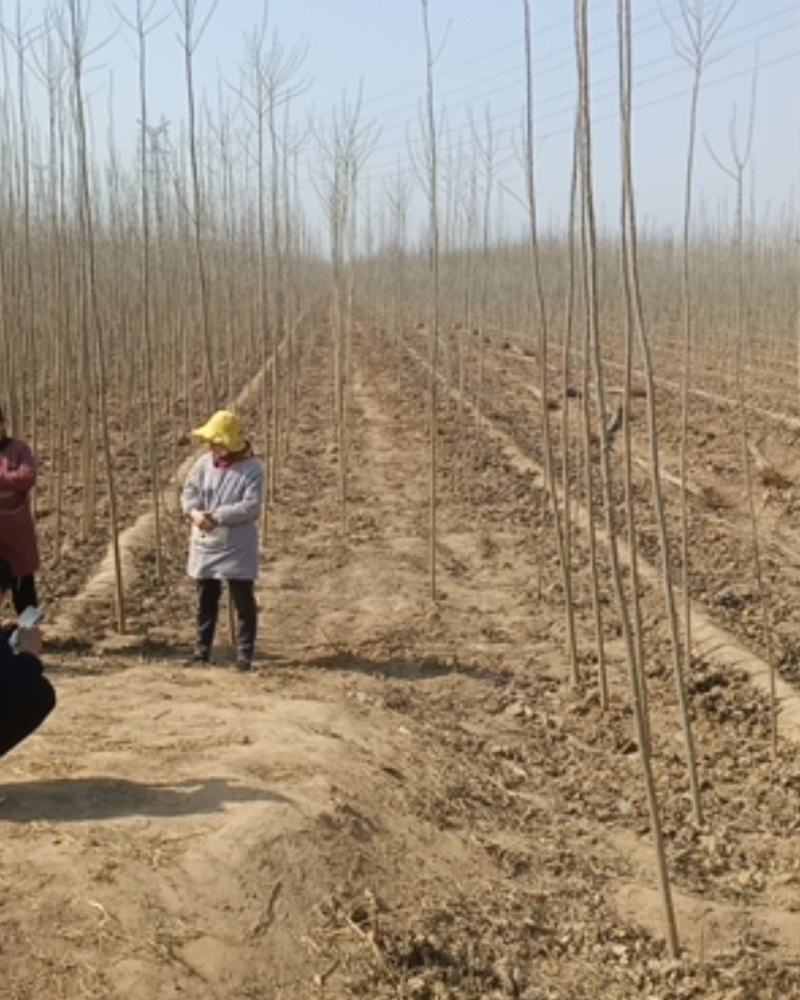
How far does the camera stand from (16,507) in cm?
504

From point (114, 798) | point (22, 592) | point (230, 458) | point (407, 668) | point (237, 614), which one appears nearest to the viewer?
point (114, 798)

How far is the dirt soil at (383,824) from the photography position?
9.14 ft

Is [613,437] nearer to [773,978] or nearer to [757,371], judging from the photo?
[757,371]

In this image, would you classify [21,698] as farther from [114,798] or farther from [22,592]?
[22,592]

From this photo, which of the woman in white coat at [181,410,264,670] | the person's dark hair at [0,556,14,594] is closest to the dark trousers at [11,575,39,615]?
the person's dark hair at [0,556,14,594]

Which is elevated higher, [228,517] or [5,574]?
[228,517]

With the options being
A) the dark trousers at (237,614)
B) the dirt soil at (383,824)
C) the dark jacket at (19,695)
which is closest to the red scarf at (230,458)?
the dark trousers at (237,614)

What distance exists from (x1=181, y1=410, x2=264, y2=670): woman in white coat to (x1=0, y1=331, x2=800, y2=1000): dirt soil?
337 millimetres

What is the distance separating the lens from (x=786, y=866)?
3734 mm

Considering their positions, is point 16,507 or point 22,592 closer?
point 16,507

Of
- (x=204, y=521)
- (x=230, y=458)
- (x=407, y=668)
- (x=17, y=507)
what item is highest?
(x=230, y=458)

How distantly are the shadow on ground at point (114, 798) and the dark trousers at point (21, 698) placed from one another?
0.56ft

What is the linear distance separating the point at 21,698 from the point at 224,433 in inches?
88.5

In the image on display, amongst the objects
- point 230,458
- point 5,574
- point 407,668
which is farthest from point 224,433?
point 407,668
